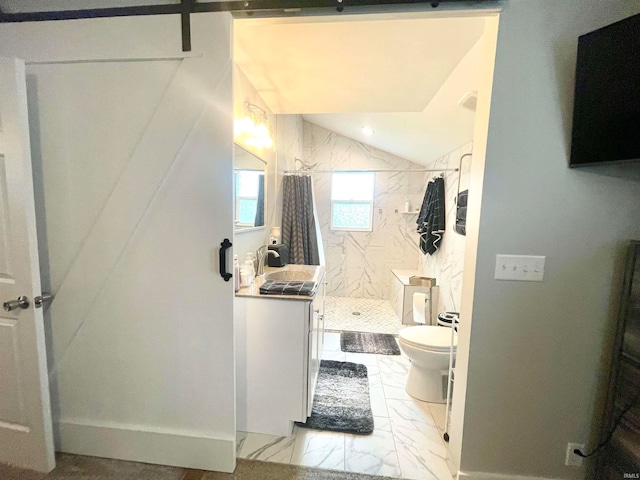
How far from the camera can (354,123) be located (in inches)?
145

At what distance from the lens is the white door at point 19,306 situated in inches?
47.4

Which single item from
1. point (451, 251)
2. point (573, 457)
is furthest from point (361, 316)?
point (573, 457)

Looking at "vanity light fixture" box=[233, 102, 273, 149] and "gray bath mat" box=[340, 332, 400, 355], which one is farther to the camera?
"gray bath mat" box=[340, 332, 400, 355]

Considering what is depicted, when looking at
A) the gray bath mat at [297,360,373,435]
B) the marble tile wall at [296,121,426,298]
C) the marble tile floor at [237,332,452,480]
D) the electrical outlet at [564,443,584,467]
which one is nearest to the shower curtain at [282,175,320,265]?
the gray bath mat at [297,360,373,435]

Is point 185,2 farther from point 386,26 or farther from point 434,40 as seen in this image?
point 434,40

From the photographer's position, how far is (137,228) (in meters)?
1.36

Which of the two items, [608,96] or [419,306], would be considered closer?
[608,96]

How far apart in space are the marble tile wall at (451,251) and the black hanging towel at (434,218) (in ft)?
0.21

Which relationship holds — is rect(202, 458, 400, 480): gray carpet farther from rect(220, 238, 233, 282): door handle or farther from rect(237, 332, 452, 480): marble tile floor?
rect(220, 238, 233, 282): door handle

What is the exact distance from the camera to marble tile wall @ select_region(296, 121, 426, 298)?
174 inches

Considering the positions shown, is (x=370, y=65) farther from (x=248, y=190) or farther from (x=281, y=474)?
(x=281, y=474)

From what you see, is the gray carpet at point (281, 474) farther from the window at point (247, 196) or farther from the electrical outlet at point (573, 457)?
the window at point (247, 196)

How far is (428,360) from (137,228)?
195 centimetres

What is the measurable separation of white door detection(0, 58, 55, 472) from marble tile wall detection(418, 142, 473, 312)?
9.91ft
